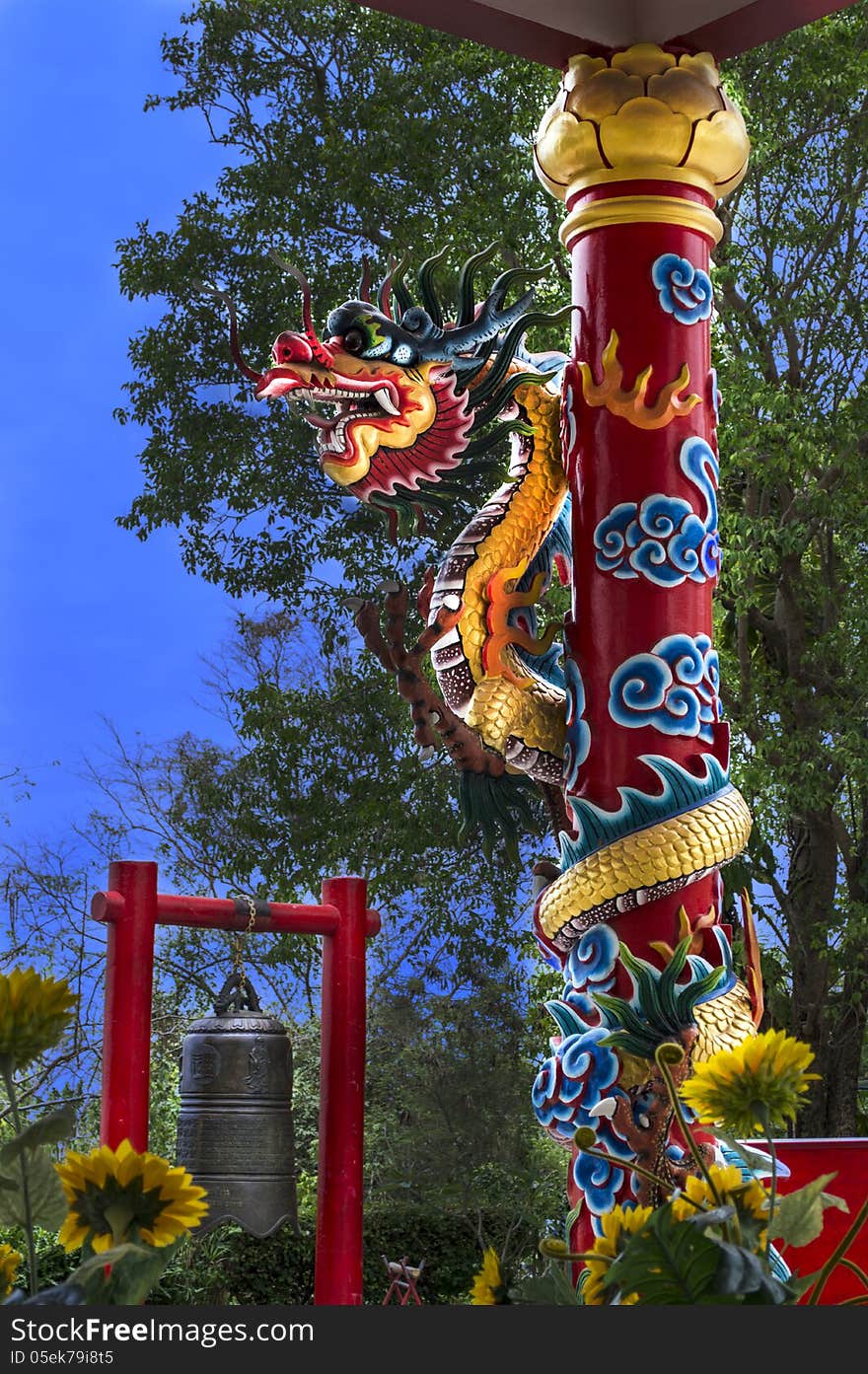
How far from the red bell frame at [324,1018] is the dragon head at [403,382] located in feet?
2.46

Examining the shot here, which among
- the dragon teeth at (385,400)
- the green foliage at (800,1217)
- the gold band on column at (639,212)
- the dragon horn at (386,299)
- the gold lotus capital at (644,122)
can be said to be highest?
the gold lotus capital at (644,122)

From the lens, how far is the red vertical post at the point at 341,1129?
246 cm

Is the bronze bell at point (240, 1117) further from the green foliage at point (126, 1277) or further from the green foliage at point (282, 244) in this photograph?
the green foliage at point (282, 244)

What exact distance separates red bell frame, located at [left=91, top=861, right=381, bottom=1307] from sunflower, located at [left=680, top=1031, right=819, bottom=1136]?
1833 mm

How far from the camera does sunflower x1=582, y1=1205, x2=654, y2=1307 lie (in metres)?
0.55

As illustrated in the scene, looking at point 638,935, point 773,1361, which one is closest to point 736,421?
point 638,935

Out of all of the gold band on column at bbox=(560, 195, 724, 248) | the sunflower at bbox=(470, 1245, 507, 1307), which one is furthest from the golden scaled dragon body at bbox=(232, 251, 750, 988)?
the sunflower at bbox=(470, 1245, 507, 1307)

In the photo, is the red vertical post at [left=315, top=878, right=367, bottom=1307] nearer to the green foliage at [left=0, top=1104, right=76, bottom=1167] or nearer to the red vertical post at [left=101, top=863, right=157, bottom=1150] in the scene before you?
the red vertical post at [left=101, top=863, right=157, bottom=1150]

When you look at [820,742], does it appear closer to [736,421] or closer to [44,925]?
[736,421]

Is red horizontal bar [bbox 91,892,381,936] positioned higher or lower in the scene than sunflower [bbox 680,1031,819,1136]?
higher

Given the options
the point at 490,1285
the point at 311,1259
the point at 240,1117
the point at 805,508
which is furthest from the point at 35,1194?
the point at 311,1259

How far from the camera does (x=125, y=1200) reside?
519 millimetres

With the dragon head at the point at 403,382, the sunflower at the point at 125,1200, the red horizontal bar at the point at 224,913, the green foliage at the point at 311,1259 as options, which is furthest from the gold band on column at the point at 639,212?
the green foliage at the point at 311,1259

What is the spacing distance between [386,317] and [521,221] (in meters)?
3.51
